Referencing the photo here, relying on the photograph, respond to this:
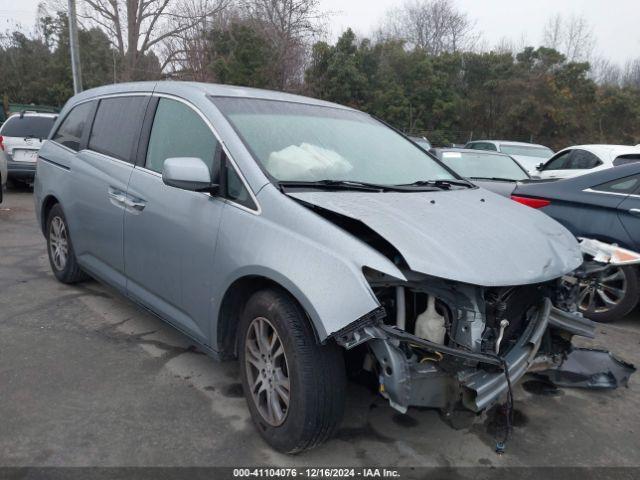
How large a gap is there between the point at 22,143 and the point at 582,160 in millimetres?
10873

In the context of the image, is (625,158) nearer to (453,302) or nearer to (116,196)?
(453,302)

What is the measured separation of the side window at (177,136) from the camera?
10.2ft

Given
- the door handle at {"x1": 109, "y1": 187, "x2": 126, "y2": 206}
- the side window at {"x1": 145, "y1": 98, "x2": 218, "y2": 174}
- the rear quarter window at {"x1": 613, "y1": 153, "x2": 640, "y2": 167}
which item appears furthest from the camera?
the rear quarter window at {"x1": 613, "y1": 153, "x2": 640, "y2": 167}

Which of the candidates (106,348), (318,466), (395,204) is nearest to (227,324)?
(318,466)

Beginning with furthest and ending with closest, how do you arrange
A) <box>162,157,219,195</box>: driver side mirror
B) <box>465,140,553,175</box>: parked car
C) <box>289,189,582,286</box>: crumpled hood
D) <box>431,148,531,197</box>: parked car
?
<box>465,140,553,175</box>: parked car, <box>431,148,531,197</box>: parked car, <box>162,157,219,195</box>: driver side mirror, <box>289,189,582,286</box>: crumpled hood

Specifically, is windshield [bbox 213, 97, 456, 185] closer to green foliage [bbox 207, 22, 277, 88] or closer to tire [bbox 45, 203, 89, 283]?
tire [bbox 45, 203, 89, 283]

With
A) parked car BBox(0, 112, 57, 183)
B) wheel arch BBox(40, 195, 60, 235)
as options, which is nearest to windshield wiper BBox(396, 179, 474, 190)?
wheel arch BBox(40, 195, 60, 235)

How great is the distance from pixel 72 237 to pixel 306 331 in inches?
118

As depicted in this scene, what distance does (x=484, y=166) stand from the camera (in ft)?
26.6

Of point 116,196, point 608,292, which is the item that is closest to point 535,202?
point 608,292

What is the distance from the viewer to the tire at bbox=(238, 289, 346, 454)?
2363mm

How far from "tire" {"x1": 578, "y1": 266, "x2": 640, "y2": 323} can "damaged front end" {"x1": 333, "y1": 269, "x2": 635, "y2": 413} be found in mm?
2177

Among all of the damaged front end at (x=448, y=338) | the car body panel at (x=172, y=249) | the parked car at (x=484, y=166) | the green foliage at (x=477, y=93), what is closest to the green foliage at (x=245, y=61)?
the green foliage at (x=477, y=93)

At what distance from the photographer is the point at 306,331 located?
7.88ft
